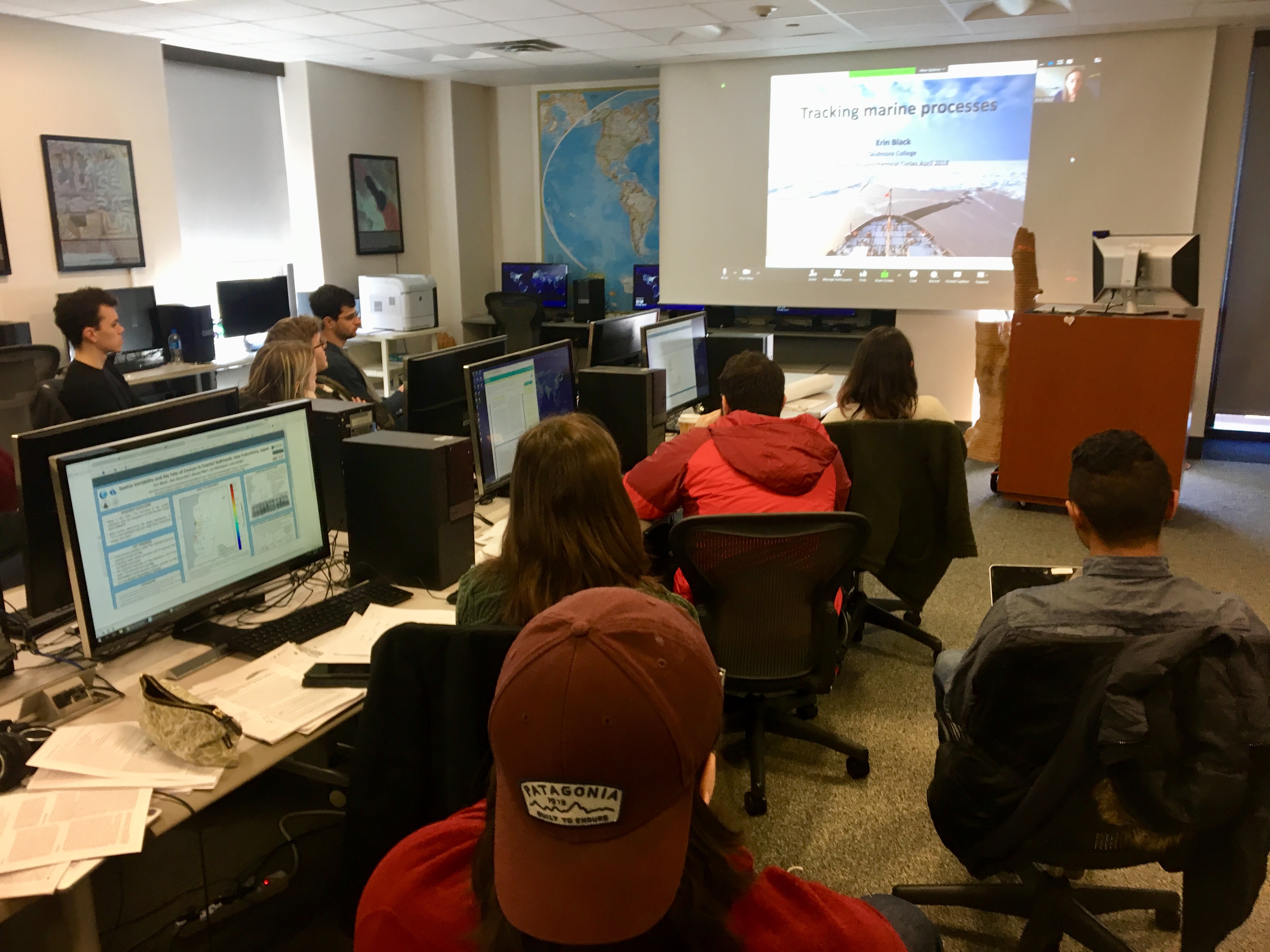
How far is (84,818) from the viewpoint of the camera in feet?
4.37

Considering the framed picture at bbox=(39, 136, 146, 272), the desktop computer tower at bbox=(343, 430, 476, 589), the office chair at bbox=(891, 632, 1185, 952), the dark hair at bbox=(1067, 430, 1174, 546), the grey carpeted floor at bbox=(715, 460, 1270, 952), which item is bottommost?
the grey carpeted floor at bbox=(715, 460, 1270, 952)

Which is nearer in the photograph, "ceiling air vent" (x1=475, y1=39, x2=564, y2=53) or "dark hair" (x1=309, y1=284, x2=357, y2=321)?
"dark hair" (x1=309, y1=284, x2=357, y2=321)

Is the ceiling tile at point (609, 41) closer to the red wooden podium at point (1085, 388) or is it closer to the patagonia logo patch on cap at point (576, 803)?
the red wooden podium at point (1085, 388)

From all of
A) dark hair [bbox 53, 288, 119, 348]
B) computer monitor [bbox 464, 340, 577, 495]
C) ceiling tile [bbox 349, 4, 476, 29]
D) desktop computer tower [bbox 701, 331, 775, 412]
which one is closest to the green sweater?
computer monitor [bbox 464, 340, 577, 495]

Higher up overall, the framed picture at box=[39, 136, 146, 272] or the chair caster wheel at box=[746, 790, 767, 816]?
the framed picture at box=[39, 136, 146, 272]

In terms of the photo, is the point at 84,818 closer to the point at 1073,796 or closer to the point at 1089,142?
the point at 1073,796

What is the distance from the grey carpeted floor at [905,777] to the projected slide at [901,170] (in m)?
2.54

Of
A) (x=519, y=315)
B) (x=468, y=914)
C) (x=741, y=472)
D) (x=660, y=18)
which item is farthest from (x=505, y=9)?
(x=468, y=914)

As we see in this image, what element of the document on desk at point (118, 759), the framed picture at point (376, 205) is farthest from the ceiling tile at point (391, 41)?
the document on desk at point (118, 759)

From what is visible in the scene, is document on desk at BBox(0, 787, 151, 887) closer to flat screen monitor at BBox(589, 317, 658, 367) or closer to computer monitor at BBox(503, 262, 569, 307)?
flat screen monitor at BBox(589, 317, 658, 367)

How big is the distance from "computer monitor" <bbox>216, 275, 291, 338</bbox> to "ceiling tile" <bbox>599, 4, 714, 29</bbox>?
9.04ft

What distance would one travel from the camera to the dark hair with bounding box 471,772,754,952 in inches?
27.8

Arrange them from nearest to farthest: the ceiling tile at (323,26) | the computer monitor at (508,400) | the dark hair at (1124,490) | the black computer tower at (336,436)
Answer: the dark hair at (1124,490) → the black computer tower at (336,436) → the computer monitor at (508,400) → the ceiling tile at (323,26)

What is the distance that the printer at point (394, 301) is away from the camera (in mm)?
6855
